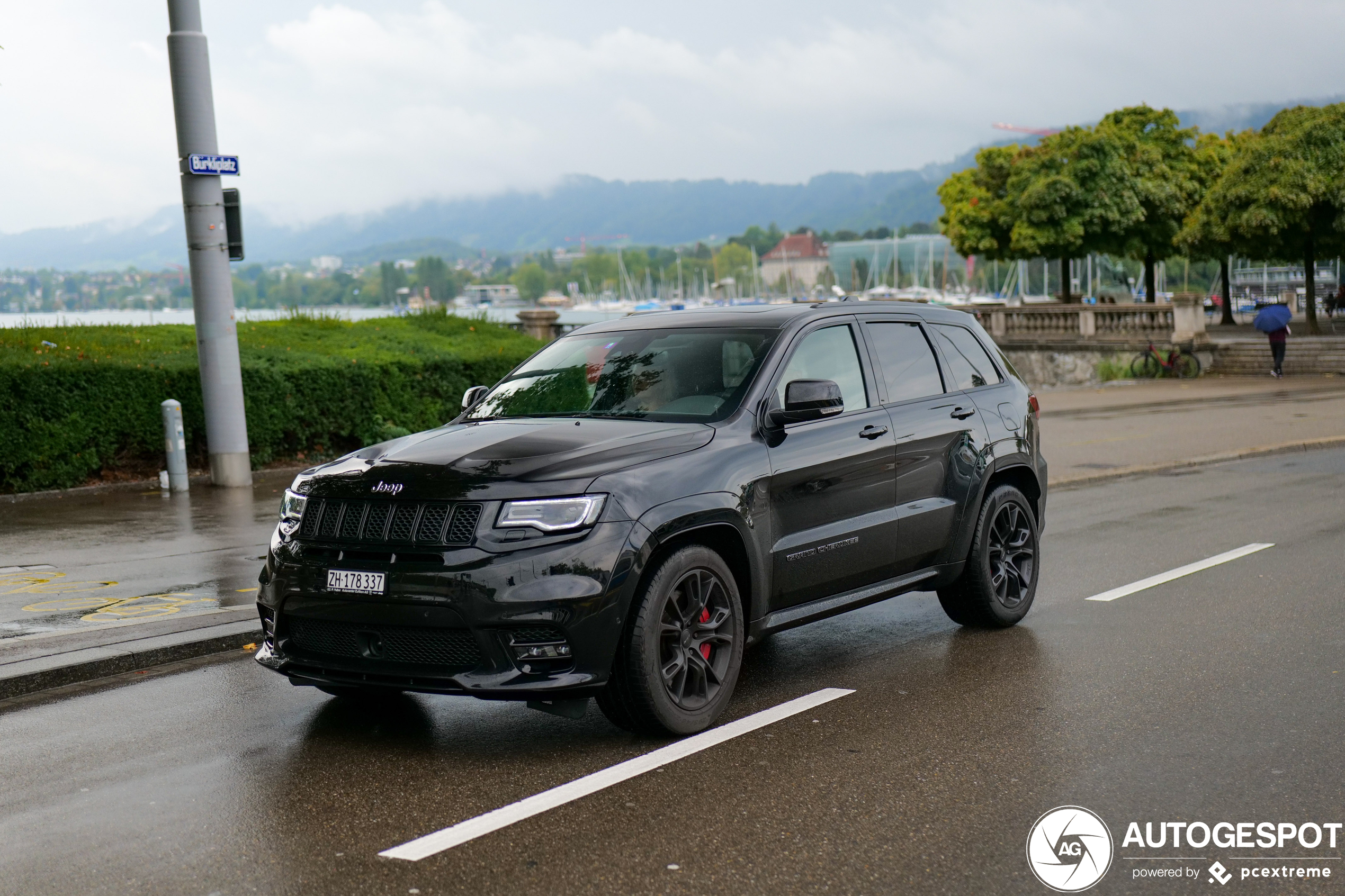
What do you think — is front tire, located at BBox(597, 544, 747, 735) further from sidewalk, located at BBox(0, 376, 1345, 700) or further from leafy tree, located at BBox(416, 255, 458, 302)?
leafy tree, located at BBox(416, 255, 458, 302)

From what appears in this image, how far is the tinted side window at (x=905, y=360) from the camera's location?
23.1ft

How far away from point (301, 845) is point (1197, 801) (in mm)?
3001

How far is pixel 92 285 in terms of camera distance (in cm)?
3416

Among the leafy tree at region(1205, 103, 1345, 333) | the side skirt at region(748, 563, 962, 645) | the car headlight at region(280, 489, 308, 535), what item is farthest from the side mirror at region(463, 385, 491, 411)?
the leafy tree at region(1205, 103, 1345, 333)

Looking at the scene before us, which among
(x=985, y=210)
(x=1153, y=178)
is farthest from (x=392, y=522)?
(x=985, y=210)

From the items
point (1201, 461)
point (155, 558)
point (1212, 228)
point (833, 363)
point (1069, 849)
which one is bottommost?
point (1201, 461)

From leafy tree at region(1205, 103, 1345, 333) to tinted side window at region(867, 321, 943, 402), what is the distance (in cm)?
3808

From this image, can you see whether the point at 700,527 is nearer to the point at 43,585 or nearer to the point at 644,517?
the point at 644,517


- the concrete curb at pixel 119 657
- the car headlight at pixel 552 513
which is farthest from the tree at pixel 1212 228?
the car headlight at pixel 552 513

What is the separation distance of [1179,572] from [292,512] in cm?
618

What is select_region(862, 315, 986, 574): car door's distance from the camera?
6824 millimetres

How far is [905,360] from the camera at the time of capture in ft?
23.6

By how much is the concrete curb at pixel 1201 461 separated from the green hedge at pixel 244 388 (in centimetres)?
675

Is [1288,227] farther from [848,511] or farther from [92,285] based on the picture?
[848,511]
